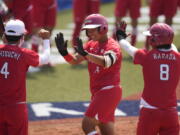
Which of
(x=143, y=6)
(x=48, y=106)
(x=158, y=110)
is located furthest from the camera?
(x=143, y=6)

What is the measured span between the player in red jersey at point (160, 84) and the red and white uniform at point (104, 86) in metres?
0.65

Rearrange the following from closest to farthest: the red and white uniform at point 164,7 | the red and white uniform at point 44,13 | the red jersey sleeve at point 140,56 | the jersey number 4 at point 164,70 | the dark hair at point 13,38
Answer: the jersey number 4 at point 164,70 → the red jersey sleeve at point 140,56 → the dark hair at point 13,38 → the red and white uniform at point 44,13 → the red and white uniform at point 164,7

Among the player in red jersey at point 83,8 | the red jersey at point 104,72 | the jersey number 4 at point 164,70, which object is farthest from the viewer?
the player in red jersey at point 83,8

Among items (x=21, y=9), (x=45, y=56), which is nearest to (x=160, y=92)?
(x=45, y=56)

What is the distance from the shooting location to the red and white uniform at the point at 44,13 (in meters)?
11.3

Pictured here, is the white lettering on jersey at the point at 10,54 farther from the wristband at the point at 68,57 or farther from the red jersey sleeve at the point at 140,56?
the red jersey sleeve at the point at 140,56

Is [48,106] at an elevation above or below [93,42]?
below

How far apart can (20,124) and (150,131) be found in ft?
4.85

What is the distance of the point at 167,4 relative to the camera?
12.0 m

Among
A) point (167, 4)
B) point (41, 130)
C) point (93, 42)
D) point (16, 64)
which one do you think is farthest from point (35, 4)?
point (16, 64)

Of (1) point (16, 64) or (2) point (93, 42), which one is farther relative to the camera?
(2) point (93, 42)

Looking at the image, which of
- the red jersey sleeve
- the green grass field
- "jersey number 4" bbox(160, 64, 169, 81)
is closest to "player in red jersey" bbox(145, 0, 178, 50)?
the green grass field

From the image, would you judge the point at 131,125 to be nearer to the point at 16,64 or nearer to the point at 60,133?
the point at 60,133

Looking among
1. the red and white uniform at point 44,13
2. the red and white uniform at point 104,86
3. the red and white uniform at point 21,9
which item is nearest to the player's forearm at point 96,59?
the red and white uniform at point 104,86
